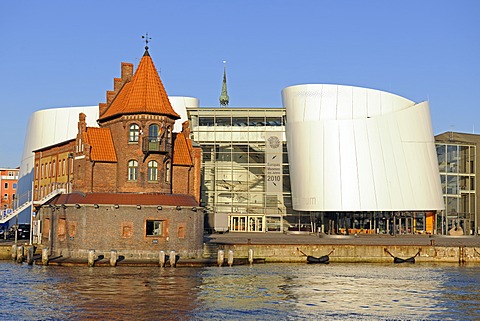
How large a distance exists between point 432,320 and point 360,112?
2527 inches

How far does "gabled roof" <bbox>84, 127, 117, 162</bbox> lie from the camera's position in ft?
185

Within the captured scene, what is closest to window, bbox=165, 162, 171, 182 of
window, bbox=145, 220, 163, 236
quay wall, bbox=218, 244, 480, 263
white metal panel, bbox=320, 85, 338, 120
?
window, bbox=145, 220, 163, 236

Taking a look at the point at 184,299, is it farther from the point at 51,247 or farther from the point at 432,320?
the point at 51,247

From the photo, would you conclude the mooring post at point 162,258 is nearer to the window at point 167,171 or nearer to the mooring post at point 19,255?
the window at point 167,171

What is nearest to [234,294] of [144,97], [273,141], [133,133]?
[133,133]

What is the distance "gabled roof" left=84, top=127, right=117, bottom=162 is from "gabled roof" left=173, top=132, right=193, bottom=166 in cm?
565

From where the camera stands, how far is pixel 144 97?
5725 centimetres

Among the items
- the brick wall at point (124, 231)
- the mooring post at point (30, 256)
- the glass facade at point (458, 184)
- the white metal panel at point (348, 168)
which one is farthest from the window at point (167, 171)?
the glass facade at point (458, 184)

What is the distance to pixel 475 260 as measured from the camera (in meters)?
63.1

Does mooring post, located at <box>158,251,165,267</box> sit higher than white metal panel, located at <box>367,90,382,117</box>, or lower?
lower

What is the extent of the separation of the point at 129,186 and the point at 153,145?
369 centimetres

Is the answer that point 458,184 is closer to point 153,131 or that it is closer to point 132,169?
point 153,131

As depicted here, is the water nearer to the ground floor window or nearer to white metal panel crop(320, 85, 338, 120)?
white metal panel crop(320, 85, 338, 120)

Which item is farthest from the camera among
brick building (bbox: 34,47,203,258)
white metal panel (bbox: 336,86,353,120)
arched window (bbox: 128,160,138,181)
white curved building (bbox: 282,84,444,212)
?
white metal panel (bbox: 336,86,353,120)
